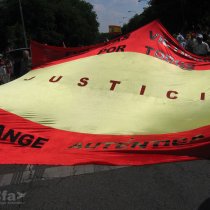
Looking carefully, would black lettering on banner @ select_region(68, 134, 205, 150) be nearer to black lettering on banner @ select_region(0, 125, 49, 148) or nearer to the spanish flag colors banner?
the spanish flag colors banner

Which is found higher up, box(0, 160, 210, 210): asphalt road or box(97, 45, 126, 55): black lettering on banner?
box(97, 45, 126, 55): black lettering on banner

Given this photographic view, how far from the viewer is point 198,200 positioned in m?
5.26

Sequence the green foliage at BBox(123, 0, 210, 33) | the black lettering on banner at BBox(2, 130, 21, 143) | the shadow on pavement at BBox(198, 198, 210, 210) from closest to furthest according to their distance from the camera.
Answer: the black lettering on banner at BBox(2, 130, 21, 143)
the shadow on pavement at BBox(198, 198, 210, 210)
the green foliage at BBox(123, 0, 210, 33)

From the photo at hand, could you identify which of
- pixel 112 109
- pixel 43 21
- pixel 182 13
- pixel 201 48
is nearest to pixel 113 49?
pixel 112 109

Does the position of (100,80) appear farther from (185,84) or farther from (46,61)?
(46,61)

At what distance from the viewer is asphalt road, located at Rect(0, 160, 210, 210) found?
17.2ft

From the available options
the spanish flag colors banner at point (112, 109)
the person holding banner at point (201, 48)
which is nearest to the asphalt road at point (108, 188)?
the spanish flag colors banner at point (112, 109)

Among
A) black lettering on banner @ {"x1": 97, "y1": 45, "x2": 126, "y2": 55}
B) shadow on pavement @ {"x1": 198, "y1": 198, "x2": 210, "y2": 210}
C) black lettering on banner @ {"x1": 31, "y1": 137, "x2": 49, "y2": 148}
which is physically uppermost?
black lettering on banner @ {"x1": 97, "y1": 45, "x2": 126, "y2": 55}

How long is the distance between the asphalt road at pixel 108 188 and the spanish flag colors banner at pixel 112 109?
3.95 ft

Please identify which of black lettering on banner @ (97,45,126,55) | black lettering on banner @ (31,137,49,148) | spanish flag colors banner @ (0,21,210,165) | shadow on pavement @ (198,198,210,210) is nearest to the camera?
spanish flag colors banner @ (0,21,210,165)

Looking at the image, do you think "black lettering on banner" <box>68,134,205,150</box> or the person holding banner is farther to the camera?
the person holding banner

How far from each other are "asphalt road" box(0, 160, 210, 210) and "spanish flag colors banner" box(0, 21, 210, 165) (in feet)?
3.95

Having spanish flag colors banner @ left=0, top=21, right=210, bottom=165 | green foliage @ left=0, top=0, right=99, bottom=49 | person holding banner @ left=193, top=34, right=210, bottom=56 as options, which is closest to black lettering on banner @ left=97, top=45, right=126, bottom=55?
spanish flag colors banner @ left=0, top=21, right=210, bottom=165

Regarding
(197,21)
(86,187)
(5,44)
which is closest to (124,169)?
(86,187)
